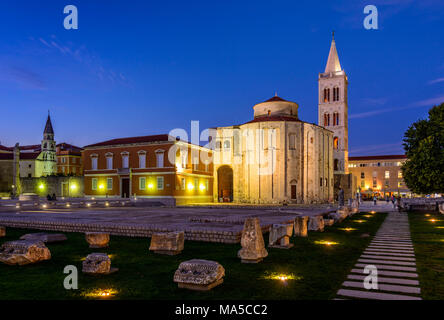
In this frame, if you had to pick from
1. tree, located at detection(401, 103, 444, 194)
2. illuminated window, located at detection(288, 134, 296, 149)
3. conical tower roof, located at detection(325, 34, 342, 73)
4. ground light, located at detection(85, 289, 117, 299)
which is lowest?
ground light, located at detection(85, 289, 117, 299)

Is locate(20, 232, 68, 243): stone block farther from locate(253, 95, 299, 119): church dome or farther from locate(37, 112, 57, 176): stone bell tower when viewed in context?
locate(37, 112, 57, 176): stone bell tower

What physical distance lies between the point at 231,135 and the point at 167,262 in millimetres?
42799

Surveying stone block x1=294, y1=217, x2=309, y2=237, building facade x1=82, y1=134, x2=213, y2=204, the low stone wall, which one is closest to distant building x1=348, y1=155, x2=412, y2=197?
building facade x1=82, y1=134, x2=213, y2=204

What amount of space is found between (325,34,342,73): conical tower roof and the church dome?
23.2 meters

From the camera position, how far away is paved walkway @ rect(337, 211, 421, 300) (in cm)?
600

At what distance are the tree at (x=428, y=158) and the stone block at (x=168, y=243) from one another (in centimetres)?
2506

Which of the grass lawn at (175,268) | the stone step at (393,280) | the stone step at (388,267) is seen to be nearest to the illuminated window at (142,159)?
the grass lawn at (175,268)

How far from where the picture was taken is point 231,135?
167 feet

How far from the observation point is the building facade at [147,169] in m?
39.9

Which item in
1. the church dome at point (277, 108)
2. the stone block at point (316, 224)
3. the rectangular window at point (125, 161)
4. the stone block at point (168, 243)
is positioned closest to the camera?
the stone block at point (168, 243)

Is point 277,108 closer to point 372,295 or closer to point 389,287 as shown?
point 389,287

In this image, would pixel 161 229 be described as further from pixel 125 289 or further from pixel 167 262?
pixel 125 289

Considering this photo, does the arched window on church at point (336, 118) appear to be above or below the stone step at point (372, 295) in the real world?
above

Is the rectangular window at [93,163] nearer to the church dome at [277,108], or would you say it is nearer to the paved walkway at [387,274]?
the church dome at [277,108]
